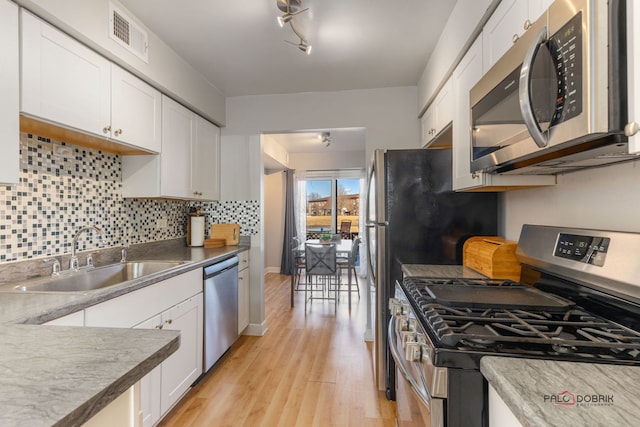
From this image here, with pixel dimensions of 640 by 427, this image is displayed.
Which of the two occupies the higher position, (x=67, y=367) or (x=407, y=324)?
(x=67, y=367)

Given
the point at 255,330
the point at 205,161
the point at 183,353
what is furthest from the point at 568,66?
the point at 255,330

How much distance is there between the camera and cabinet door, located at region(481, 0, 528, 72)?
116cm

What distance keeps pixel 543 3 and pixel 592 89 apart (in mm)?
522

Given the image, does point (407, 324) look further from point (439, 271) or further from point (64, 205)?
point (64, 205)

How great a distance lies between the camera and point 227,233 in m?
3.11

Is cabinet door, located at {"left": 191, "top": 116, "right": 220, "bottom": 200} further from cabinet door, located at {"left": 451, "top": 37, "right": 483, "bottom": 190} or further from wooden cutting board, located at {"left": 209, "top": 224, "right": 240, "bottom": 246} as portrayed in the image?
cabinet door, located at {"left": 451, "top": 37, "right": 483, "bottom": 190}

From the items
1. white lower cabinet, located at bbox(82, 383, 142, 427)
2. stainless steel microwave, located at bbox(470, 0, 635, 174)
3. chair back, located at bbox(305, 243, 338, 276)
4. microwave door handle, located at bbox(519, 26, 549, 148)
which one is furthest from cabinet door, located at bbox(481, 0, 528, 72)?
chair back, located at bbox(305, 243, 338, 276)

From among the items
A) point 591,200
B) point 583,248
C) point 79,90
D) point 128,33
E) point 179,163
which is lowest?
point 583,248

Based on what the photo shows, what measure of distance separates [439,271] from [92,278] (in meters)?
2.03

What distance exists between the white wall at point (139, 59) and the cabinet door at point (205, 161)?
0.12 metres

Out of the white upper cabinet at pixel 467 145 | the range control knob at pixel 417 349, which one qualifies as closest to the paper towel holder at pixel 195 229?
the white upper cabinet at pixel 467 145

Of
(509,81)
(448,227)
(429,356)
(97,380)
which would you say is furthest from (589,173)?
(97,380)

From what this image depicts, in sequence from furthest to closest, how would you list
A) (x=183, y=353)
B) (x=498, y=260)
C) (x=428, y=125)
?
(x=428, y=125) < (x=183, y=353) < (x=498, y=260)

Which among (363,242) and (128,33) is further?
(363,242)
